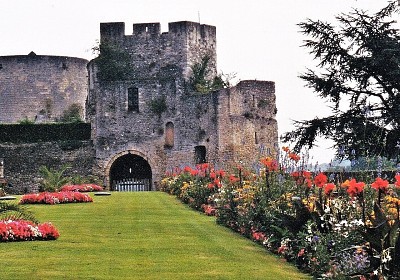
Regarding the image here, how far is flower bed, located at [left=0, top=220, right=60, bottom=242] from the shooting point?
14438 millimetres

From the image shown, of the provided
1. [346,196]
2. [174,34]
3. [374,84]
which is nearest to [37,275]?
[346,196]

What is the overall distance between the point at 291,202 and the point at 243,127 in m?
29.2

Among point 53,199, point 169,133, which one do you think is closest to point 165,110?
point 169,133

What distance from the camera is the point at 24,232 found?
14609 millimetres

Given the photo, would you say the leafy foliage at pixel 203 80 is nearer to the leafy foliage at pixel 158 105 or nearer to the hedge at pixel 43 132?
the leafy foliage at pixel 158 105

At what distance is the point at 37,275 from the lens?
35.3ft

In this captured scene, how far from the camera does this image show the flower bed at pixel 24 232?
568 inches

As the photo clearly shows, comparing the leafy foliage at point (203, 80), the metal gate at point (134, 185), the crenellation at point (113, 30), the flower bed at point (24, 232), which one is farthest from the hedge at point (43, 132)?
the flower bed at point (24, 232)

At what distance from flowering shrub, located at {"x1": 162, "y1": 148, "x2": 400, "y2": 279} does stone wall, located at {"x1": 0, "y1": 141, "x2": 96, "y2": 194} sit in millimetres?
24927

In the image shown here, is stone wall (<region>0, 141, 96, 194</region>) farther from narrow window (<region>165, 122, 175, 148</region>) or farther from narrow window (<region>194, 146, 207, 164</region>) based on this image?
narrow window (<region>194, 146, 207, 164</region>)

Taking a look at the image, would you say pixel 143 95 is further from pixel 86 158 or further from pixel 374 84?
pixel 374 84

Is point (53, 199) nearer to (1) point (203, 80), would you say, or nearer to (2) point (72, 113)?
(1) point (203, 80)

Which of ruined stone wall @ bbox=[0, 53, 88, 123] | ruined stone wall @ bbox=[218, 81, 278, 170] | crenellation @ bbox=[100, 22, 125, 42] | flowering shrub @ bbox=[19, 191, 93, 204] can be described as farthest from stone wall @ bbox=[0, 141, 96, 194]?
flowering shrub @ bbox=[19, 191, 93, 204]

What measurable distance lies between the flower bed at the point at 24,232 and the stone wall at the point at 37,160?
2965cm
